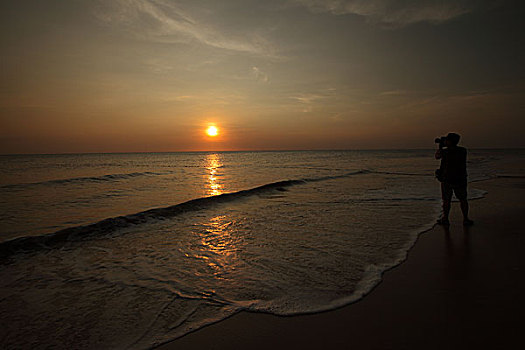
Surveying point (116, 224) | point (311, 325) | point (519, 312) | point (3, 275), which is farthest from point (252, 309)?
point (116, 224)

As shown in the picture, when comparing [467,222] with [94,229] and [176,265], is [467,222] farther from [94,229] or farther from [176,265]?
[94,229]

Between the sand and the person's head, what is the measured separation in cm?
305

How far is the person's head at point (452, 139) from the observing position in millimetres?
6708

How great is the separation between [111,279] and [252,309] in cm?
241

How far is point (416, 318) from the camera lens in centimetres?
297

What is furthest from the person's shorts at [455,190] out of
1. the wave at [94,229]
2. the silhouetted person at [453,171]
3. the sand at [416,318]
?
the wave at [94,229]

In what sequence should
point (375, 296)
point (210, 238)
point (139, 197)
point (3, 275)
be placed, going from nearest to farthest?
1. point (375, 296)
2. point (3, 275)
3. point (210, 238)
4. point (139, 197)

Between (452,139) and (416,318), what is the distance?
5.38 m

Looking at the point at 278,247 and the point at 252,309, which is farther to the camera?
the point at 278,247

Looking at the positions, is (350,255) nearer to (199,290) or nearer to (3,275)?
(199,290)

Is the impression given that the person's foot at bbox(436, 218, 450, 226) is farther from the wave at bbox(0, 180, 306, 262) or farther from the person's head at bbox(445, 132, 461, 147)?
the wave at bbox(0, 180, 306, 262)

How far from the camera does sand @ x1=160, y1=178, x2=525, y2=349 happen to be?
2631 millimetres

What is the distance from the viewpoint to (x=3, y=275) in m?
4.59

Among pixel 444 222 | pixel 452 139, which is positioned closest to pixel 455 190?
pixel 444 222
